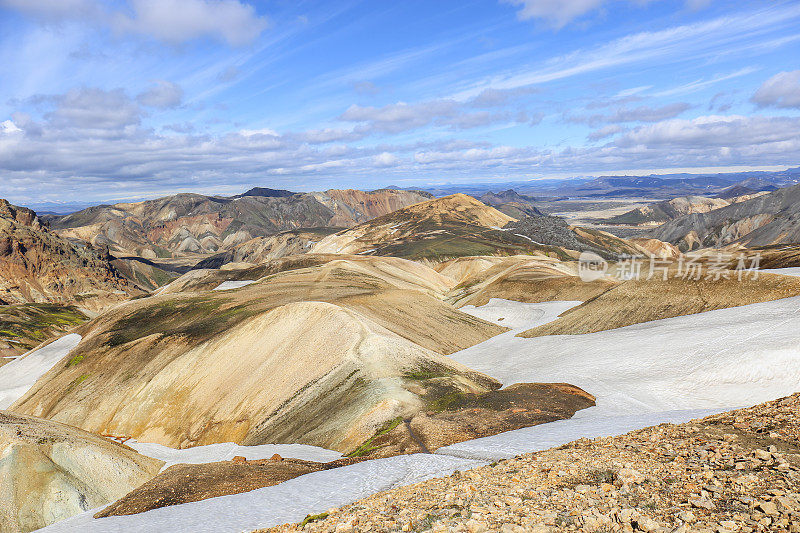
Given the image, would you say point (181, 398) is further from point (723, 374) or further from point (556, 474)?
point (723, 374)

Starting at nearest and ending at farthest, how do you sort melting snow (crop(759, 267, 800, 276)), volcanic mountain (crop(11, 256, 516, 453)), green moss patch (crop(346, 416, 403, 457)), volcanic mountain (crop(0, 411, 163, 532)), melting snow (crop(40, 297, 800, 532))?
melting snow (crop(40, 297, 800, 532)) → green moss patch (crop(346, 416, 403, 457)) → volcanic mountain (crop(0, 411, 163, 532)) → volcanic mountain (crop(11, 256, 516, 453)) → melting snow (crop(759, 267, 800, 276))

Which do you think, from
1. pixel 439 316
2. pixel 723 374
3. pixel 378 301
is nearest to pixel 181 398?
pixel 378 301

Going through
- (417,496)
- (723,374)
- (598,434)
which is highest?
(417,496)

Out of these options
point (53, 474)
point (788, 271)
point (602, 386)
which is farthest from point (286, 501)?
point (788, 271)

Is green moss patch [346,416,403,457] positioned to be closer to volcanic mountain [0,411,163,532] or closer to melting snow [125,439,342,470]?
melting snow [125,439,342,470]

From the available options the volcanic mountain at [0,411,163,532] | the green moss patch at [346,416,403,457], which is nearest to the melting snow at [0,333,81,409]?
the volcanic mountain at [0,411,163,532]

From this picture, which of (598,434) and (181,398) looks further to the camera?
(181,398)

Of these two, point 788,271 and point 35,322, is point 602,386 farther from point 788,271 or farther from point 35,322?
point 35,322
